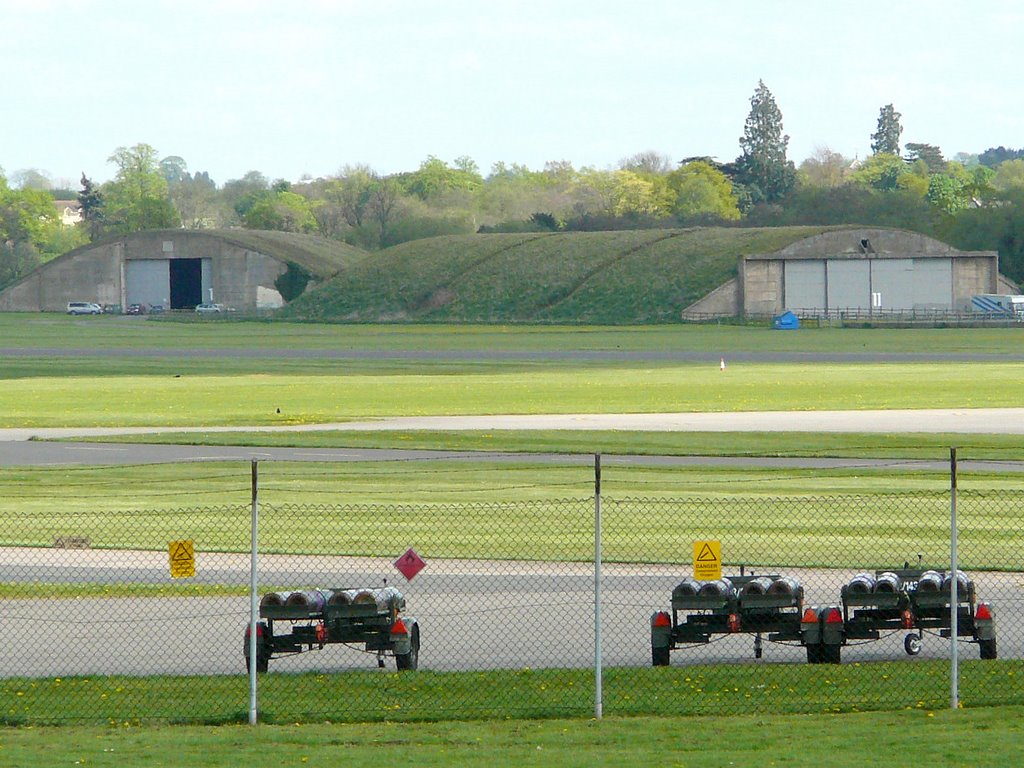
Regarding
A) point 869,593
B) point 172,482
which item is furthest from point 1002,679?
point 172,482

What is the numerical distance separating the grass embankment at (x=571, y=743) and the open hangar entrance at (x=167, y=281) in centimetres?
15571

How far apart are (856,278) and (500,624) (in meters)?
118

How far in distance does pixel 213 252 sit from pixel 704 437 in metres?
131

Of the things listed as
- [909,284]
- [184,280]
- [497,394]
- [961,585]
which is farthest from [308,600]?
[184,280]

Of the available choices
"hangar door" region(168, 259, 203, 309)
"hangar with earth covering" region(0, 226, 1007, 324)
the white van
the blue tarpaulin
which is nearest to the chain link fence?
the blue tarpaulin

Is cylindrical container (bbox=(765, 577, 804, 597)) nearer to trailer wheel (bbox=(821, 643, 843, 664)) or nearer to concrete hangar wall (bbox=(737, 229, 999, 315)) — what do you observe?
trailer wheel (bbox=(821, 643, 843, 664))

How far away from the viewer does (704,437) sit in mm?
39094

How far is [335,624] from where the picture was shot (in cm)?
1456

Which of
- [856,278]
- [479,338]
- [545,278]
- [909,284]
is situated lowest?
[479,338]

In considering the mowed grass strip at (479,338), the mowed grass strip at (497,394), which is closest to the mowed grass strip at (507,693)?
the mowed grass strip at (497,394)

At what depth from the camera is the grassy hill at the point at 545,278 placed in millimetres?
140125

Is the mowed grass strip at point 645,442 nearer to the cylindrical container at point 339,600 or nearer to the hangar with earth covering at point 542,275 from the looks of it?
the cylindrical container at point 339,600

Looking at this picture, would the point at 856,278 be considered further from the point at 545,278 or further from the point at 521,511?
the point at 521,511

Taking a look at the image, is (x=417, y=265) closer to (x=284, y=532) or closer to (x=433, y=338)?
(x=433, y=338)
